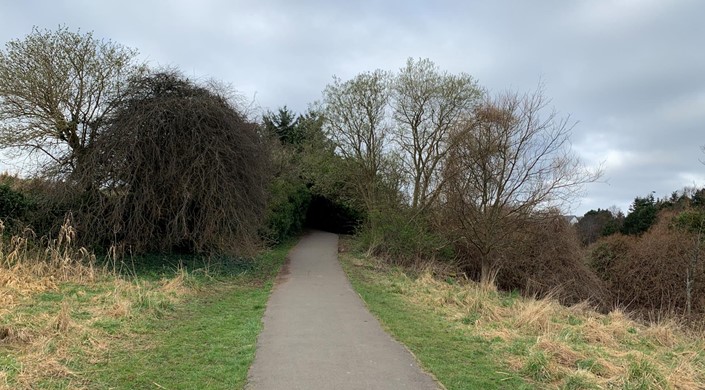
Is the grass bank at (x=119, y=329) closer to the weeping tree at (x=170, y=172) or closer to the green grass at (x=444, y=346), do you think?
the weeping tree at (x=170, y=172)

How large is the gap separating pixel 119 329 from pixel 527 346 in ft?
20.6

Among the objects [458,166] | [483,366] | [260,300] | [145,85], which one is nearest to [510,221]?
[458,166]

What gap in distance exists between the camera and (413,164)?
24.0 metres

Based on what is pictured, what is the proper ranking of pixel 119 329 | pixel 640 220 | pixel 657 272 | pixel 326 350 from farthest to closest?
pixel 640 220, pixel 657 272, pixel 119 329, pixel 326 350

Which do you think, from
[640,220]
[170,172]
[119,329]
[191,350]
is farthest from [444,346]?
[640,220]

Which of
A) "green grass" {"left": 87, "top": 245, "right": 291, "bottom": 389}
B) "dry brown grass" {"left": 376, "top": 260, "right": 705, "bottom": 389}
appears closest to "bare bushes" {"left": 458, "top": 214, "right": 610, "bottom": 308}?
"dry brown grass" {"left": 376, "top": 260, "right": 705, "bottom": 389}

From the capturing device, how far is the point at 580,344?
7.44 metres

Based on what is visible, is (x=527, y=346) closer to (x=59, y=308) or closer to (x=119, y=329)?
(x=119, y=329)

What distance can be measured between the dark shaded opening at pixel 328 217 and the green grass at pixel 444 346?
28641mm

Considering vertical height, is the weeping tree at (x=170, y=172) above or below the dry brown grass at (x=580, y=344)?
above

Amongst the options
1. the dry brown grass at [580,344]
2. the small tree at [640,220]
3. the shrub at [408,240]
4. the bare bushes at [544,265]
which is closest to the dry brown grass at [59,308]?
the dry brown grass at [580,344]

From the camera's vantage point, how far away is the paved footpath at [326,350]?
5367mm

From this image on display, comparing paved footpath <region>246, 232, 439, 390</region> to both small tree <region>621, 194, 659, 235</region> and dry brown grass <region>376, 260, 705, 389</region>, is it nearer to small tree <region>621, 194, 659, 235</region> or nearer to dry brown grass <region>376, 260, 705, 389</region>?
dry brown grass <region>376, 260, 705, 389</region>

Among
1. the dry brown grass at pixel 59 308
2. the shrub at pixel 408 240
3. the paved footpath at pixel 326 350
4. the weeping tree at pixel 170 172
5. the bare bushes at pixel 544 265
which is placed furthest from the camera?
the shrub at pixel 408 240
